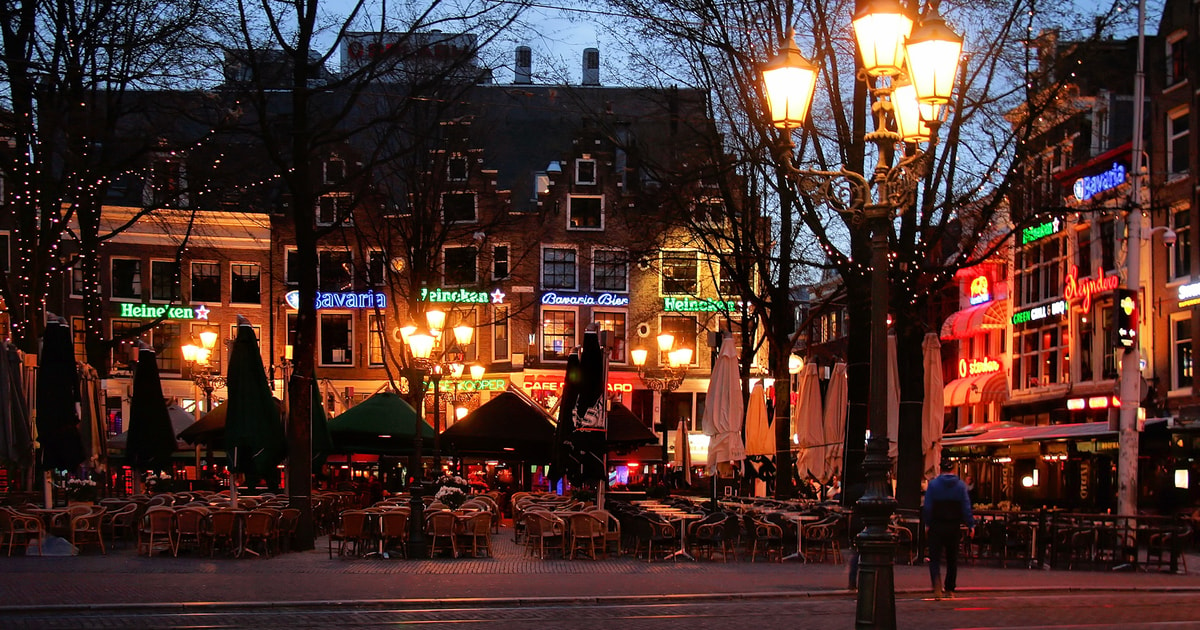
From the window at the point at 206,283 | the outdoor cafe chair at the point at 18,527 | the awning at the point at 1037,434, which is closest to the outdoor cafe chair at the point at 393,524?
the outdoor cafe chair at the point at 18,527

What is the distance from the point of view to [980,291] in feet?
176

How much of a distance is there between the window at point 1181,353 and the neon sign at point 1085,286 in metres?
3.40

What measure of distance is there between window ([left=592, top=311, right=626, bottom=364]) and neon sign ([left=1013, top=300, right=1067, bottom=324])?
661 inches

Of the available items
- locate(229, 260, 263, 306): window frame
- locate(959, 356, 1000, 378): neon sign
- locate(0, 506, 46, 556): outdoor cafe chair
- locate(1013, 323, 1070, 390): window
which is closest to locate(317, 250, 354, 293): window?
locate(229, 260, 263, 306): window frame

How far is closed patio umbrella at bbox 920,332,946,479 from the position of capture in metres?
22.9

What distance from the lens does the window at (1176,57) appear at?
1449 inches

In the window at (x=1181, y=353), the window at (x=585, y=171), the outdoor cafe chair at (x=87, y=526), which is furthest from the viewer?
Answer: the window at (x=585, y=171)

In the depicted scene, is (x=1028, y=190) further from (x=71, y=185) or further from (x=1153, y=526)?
(x=71, y=185)

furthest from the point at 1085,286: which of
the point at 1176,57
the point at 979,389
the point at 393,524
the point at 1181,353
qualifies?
the point at 393,524

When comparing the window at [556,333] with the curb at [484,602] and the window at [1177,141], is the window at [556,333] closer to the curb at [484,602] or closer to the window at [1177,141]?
the window at [1177,141]

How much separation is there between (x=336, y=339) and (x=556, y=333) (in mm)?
9605

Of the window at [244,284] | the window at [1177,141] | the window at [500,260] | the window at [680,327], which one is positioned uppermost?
the window at [1177,141]

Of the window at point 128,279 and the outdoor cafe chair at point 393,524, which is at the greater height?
the window at point 128,279

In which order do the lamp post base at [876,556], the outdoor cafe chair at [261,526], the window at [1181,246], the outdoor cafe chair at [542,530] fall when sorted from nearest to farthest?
the lamp post base at [876,556] < the outdoor cafe chair at [261,526] < the outdoor cafe chair at [542,530] < the window at [1181,246]
